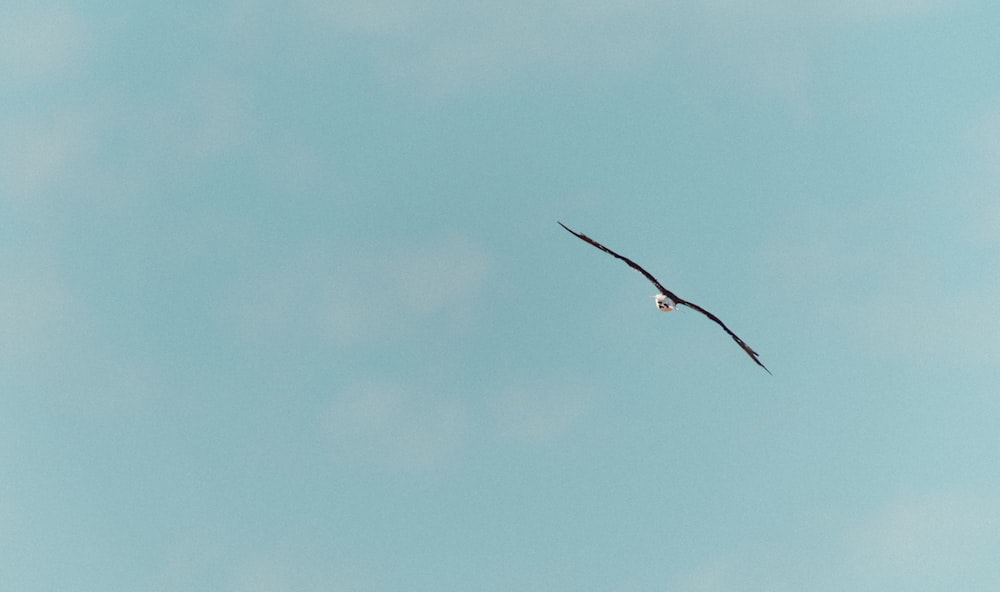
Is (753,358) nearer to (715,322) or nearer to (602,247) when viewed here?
(715,322)

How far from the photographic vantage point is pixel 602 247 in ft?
444

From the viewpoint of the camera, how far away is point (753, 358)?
142375 millimetres

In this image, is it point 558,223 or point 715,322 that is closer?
point 558,223

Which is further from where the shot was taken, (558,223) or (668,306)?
(668,306)

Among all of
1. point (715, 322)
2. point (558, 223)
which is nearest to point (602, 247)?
point (558, 223)

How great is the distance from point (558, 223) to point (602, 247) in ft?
29.1

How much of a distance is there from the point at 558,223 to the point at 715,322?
26.4 meters

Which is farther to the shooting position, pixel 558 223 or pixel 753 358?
pixel 753 358

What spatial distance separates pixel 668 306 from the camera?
143000 mm

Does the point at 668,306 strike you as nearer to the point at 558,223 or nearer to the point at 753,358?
the point at 753,358

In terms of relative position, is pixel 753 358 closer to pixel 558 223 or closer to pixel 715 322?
pixel 715 322

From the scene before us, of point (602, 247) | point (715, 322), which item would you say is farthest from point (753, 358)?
point (602, 247)

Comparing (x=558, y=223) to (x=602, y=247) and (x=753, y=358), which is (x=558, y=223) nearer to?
(x=602, y=247)

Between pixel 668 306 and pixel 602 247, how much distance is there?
42.6ft
